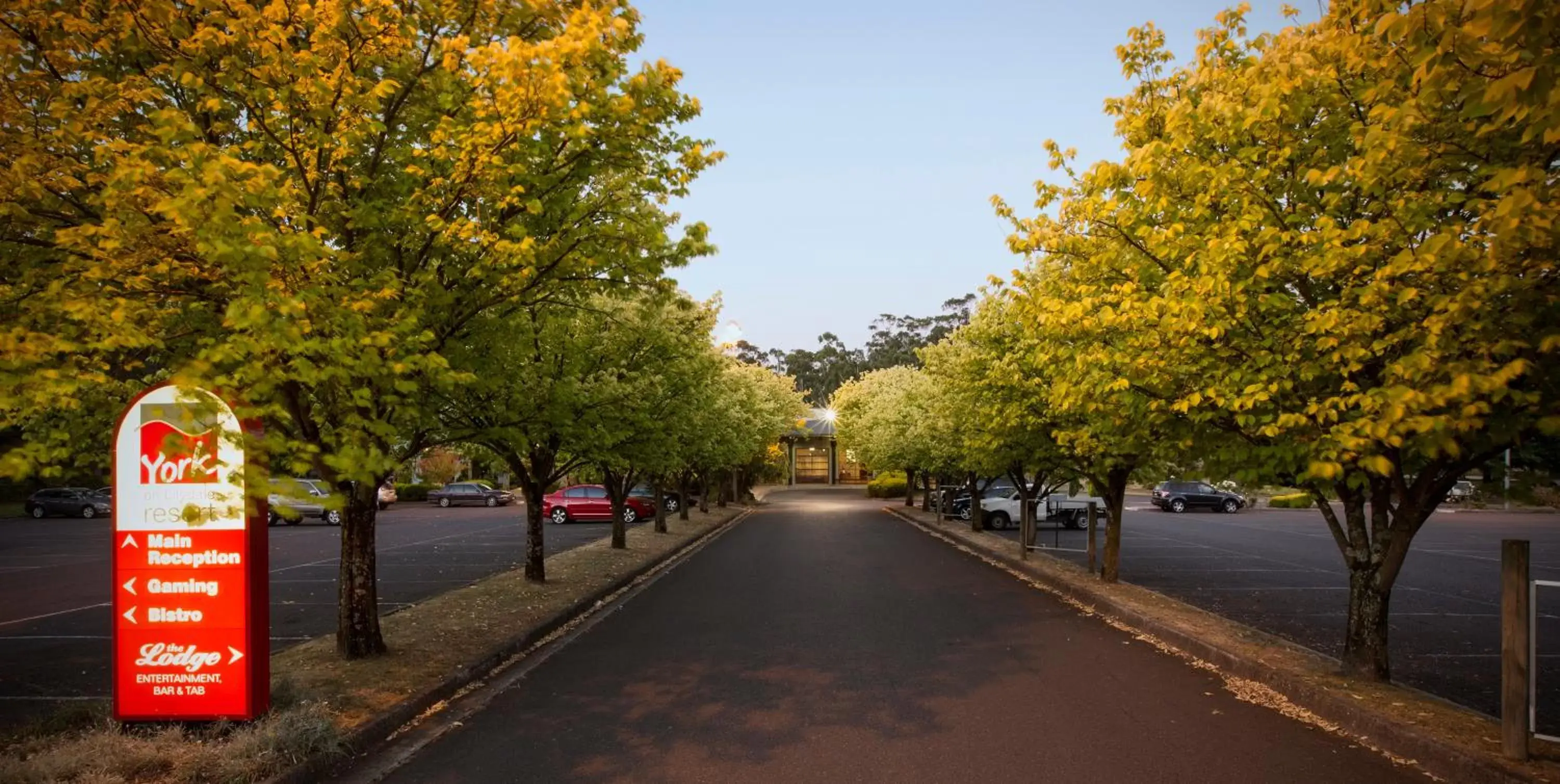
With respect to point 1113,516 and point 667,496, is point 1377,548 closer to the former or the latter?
point 1113,516

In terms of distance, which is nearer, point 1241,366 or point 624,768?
point 624,768

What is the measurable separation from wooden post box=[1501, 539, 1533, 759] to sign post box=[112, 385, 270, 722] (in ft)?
26.7

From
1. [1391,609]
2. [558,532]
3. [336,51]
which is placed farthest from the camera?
[558,532]

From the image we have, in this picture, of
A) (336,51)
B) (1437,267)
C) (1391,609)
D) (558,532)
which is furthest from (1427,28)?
(558,532)

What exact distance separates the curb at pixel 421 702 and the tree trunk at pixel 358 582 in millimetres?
1130

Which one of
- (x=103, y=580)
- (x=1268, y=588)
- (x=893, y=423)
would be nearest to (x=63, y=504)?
(x=103, y=580)

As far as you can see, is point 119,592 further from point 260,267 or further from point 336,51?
point 336,51

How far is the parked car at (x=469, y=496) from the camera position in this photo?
46156 mm

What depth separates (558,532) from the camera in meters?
28.4

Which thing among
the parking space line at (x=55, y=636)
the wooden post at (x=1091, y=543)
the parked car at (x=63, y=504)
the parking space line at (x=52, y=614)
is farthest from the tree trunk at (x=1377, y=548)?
the parked car at (x=63, y=504)

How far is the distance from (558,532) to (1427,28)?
27.3 metres

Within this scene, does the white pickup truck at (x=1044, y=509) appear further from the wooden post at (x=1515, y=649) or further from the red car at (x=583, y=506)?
the wooden post at (x=1515, y=649)

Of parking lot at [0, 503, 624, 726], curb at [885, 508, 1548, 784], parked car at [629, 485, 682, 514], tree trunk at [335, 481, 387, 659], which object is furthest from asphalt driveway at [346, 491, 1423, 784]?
parked car at [629, 485, 682, 514]

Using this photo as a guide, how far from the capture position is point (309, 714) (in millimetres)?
5922
